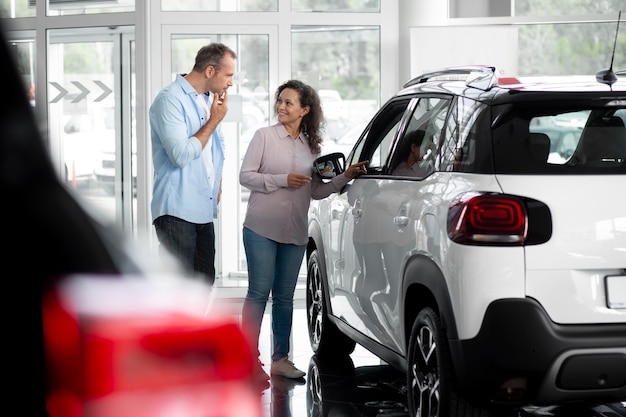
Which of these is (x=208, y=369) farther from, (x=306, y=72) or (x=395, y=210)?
(x=306, y=72)

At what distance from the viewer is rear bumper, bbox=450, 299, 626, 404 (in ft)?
A: 13.9

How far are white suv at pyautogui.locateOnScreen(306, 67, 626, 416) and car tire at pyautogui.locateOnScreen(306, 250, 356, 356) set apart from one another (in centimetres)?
196

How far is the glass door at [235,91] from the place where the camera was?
1134cm

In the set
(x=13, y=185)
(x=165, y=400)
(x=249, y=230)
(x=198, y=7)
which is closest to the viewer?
(x=13, y=185)

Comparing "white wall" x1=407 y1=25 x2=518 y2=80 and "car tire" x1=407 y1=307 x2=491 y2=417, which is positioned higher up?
"white wall" x1=407 y1=25 x2=518 y2=80

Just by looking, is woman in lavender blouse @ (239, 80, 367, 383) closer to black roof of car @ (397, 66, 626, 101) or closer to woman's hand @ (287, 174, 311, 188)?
woman's hand @ (287, 174, 311, 188)

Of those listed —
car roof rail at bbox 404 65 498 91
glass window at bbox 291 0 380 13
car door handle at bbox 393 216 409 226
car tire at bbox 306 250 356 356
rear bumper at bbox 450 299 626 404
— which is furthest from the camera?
glass window at bbox 291 0 380 13

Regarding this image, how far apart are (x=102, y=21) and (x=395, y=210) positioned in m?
7.14

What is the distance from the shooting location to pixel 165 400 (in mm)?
957

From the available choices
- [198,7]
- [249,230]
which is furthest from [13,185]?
[198,7]

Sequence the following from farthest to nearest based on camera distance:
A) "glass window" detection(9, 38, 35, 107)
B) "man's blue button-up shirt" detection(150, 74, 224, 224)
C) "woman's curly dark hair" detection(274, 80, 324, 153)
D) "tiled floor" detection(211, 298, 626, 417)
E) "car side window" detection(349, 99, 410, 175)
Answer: "woman's curly dark hair" detection(274, 80, 324, 153), "man's blue button-up shirt" detection(150, 74, 224, 224), "car side window" detection(349, 99, 410, 175), "tiled floor" detection(211, 298, 626, 417), "glass window" detection(9, 38, 35, 107)

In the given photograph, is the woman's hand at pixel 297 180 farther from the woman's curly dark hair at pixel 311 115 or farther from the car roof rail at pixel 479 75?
the car roof rail at pixel 479 75

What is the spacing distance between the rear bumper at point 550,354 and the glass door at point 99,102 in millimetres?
7938

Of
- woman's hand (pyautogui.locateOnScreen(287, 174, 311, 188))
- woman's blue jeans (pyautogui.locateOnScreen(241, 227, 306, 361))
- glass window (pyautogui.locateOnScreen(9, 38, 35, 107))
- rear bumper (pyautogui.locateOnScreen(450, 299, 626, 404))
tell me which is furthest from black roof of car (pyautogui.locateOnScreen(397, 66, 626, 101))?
glass window (pyautogui.locateOnScreen(9, 38, 35, 107))
